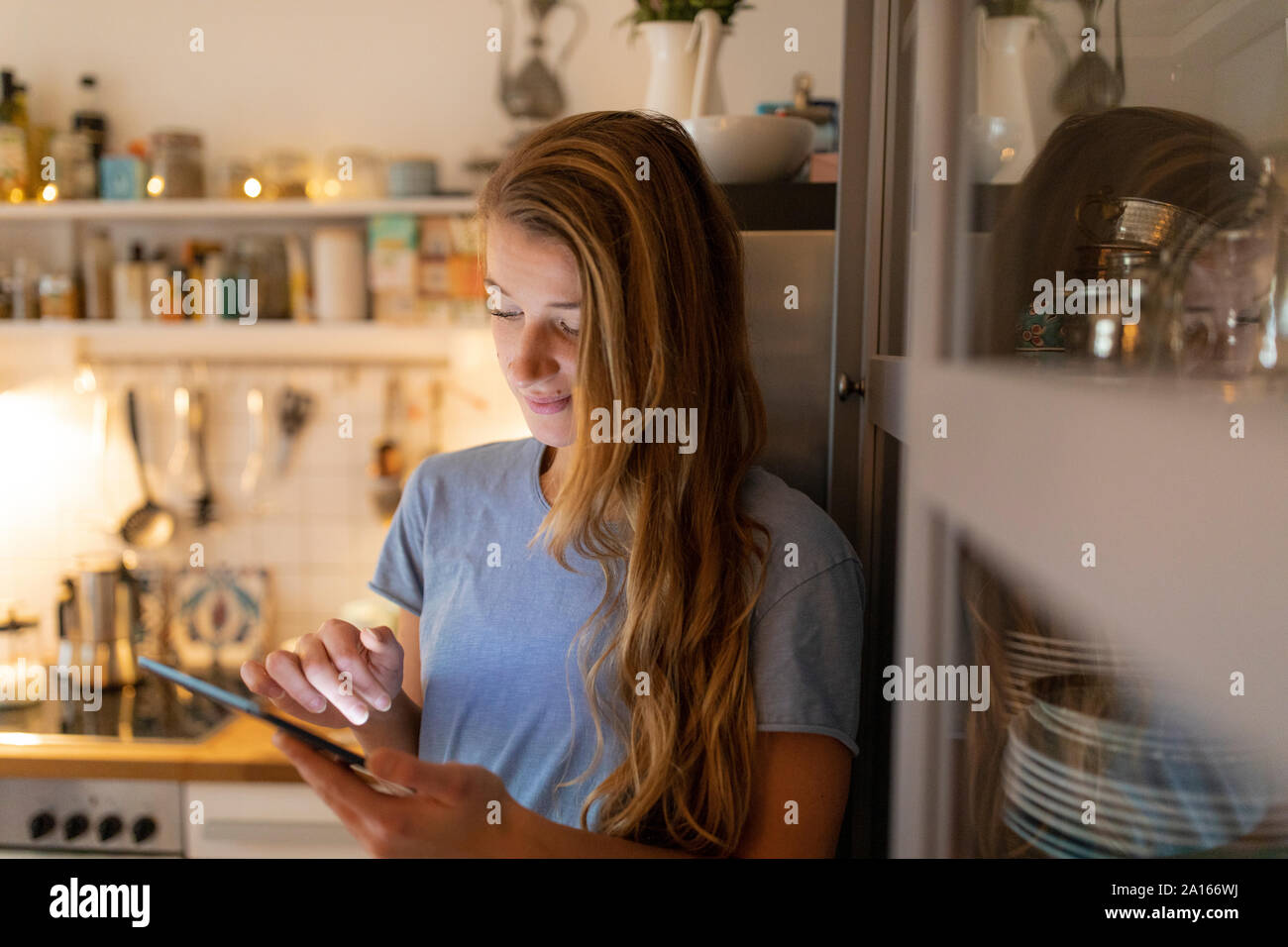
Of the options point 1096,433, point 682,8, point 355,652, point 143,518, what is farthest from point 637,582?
point 143,518

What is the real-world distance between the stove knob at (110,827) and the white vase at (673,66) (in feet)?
3.49

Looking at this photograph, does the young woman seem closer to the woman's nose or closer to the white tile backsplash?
the woman's nose

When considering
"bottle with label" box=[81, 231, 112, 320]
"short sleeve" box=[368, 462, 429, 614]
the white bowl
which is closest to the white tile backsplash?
"bottle with label" box=[81, 231, 112, 320]

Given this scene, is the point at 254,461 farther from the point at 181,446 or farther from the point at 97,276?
the point at 97,276

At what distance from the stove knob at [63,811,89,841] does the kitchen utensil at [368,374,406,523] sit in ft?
2.03

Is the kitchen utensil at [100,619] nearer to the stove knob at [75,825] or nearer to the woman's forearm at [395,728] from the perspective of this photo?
the stove knob at [75,825]

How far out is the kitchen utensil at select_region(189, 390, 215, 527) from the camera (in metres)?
1.66

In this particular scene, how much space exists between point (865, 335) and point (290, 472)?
3.92 ft

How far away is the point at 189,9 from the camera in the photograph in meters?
1.47

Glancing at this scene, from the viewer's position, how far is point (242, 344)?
5.44 ft

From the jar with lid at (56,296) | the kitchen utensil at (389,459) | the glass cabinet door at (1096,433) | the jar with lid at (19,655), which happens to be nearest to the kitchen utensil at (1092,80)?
the glass cabinet door at (1096,433)

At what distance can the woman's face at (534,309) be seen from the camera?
1.99 ft
